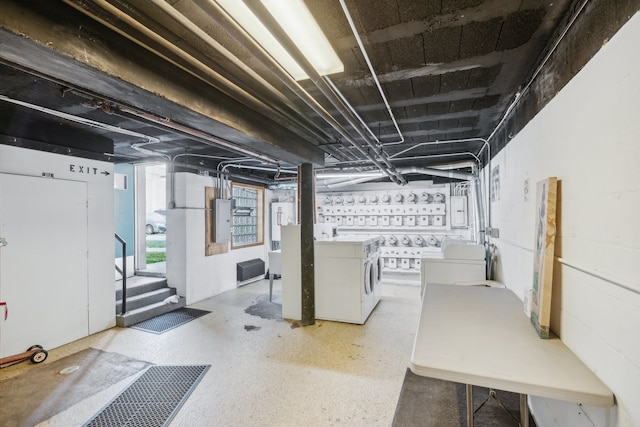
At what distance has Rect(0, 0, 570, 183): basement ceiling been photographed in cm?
142

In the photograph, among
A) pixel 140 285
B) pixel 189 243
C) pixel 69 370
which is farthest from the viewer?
pixel 189 243

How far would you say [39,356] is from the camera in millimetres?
3133

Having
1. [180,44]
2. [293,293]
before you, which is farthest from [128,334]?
[180,44]

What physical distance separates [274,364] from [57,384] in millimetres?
1967

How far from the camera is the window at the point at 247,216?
21.6ft

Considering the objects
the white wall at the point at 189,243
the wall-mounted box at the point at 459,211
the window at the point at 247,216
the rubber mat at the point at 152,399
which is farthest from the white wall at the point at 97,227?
the wall-mounted box at the point at 459,211

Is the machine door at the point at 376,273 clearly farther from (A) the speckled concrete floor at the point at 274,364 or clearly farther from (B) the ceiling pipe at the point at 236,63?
(B) the ceiling pipe at the point at 236,63

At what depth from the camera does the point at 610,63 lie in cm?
117

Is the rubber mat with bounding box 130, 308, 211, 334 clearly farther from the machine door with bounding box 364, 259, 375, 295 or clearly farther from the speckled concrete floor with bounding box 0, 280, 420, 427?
the machine door with bounding box 364, 259, 375, 295

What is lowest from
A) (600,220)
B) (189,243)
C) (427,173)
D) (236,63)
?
(189,243)

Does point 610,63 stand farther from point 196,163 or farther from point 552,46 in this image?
point 196,163

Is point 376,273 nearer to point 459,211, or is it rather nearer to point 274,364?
point 274,364

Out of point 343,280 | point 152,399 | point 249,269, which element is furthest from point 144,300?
point 343,280

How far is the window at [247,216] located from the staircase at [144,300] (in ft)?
5.28
